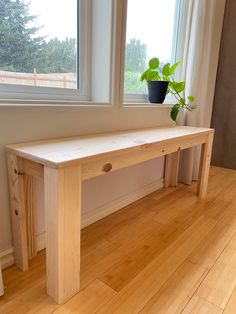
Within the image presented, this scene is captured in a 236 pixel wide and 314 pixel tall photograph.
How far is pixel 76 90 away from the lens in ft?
5.12

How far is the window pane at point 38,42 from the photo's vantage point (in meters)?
1.17

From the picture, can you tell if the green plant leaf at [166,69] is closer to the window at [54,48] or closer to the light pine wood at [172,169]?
the window at [54,48]

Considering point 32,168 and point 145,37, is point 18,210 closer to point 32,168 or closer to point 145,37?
point 32,168

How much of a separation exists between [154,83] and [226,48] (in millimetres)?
1531

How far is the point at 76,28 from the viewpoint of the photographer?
150 centimetres

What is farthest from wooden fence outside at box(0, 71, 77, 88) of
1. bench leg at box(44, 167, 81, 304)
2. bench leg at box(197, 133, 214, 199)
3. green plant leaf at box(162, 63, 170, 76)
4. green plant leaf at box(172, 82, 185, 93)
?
bench leg at box(197, 133, 214, 199)

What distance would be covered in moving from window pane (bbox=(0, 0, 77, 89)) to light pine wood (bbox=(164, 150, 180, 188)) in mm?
1245

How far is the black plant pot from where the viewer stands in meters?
1.95

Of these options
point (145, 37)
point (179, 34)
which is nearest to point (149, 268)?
point (145, 37)

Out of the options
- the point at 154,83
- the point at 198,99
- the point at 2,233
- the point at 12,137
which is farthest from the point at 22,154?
the point at 198,99

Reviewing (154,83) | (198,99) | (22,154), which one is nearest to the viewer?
(22,154)

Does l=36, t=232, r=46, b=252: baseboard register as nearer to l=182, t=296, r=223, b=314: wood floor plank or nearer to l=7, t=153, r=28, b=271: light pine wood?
l=7, t=153, r=28, b=271: light pine wood

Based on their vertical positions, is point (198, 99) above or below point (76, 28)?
below

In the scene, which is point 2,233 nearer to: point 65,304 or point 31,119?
point 65,304
